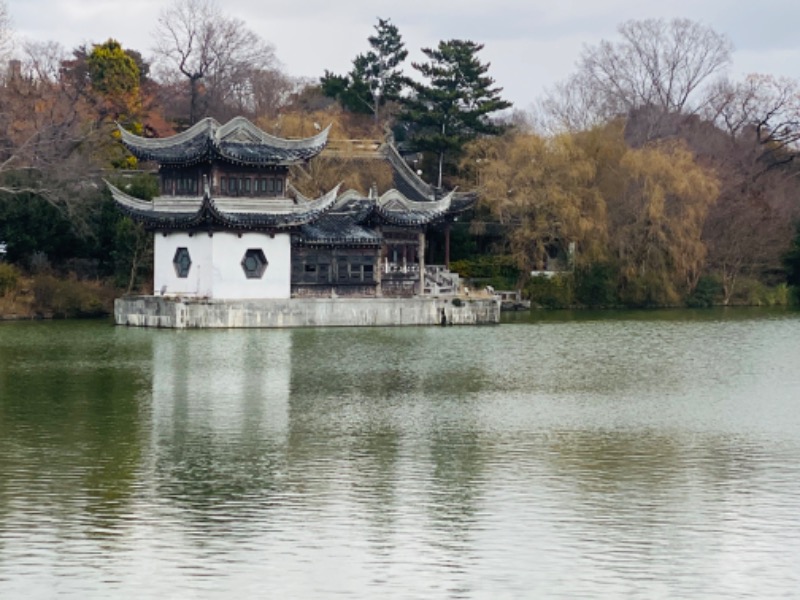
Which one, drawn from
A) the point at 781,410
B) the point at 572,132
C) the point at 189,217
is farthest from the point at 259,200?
the point at 781,410

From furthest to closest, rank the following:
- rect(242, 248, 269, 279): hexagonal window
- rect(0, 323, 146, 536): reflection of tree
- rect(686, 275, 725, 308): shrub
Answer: rect(686, 275, 725, 308): shrub < rect(242, 248, 269, 279): hexagonal window < rect(0, 323, 146, 536): reflection of tree

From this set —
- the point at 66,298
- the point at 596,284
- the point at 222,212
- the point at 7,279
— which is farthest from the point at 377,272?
the point at 596,284

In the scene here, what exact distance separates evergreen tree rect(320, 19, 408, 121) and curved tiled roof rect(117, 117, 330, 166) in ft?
82.9

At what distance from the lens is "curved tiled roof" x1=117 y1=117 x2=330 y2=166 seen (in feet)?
150

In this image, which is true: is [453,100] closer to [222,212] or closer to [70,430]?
[222,212]

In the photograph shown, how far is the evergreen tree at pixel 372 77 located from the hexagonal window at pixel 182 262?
2716 cm

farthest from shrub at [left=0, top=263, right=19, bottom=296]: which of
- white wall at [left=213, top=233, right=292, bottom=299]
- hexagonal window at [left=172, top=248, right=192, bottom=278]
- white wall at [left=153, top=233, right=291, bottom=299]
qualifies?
white wall at [left=213, top=233, right=292, bottom=299]

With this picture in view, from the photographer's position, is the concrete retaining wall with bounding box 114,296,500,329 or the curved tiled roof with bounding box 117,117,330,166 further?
the curved tiled roof with bounding box 117,117,330,166

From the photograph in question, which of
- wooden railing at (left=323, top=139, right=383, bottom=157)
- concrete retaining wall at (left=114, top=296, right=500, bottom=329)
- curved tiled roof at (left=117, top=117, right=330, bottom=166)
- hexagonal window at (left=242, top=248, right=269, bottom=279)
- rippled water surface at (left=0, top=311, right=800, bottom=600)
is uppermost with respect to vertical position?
wooden railing at (left=323, top=139, right=383, bottom=157)

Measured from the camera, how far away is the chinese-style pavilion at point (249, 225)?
45375 millimetres

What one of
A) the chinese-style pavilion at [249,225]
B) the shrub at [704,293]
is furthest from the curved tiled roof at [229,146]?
the shrub at [704,293]

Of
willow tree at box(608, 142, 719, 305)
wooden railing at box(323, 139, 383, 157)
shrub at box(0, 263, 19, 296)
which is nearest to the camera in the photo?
shrub at box(0, 263, 19, 296)

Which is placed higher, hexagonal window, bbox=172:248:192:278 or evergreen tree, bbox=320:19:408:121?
evergreen tree, bbox=320:19:408:121

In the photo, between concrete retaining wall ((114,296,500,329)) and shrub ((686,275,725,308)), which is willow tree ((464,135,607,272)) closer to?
shrub ((686,275,725,308))
